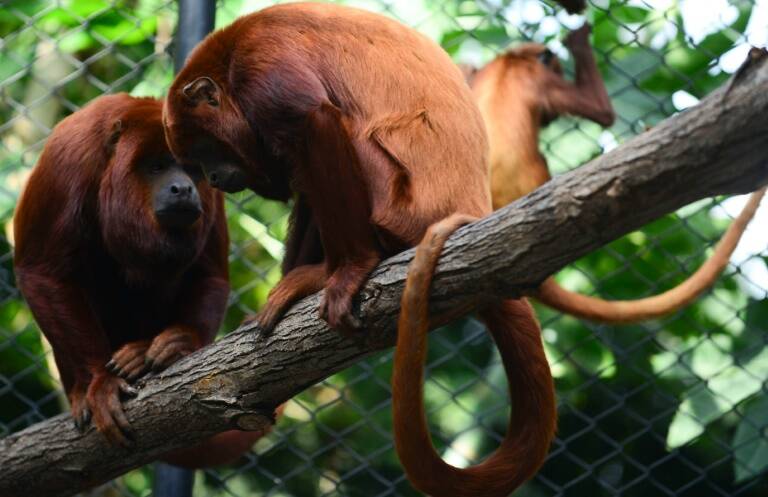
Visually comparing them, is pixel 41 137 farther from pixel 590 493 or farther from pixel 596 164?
pixel 596 164

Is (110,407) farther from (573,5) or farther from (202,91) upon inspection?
(573,5)

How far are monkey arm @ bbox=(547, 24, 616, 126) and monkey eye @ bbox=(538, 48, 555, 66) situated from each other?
0.19 m

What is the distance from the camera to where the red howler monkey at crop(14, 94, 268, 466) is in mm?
3131

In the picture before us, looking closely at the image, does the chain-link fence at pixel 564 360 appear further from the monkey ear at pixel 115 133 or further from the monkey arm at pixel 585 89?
the monkey ear at pixel 115 133

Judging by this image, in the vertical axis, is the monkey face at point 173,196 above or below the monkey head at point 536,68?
above

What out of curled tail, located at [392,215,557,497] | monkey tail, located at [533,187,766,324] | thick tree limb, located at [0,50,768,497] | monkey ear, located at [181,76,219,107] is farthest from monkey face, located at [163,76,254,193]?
monkey tail, located at [533,187,766,324]

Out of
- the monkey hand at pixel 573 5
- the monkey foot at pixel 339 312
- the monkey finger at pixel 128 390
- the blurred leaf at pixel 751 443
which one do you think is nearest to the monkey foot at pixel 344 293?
the monkey foot at pixel 339 312

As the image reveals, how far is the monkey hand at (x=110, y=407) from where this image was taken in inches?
119

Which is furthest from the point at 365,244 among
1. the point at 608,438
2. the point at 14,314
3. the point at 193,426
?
the point at 14,314

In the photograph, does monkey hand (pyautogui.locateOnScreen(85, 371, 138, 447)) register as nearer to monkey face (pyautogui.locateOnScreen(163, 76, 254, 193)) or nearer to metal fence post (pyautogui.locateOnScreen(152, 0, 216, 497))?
monkey face (pyautogui.locateOnScreen(163, 76, 254, 193))

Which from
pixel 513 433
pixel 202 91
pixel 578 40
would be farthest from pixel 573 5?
pixel 578 40

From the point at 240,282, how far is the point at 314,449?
2.78ft

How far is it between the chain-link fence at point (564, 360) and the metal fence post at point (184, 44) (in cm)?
56

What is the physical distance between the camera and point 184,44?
4.01m
